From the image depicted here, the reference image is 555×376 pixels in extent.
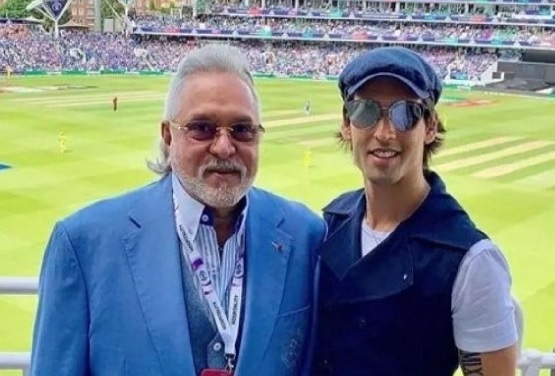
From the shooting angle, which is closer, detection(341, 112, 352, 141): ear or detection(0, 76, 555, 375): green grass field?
detection(341, 112, 352, 141): ear

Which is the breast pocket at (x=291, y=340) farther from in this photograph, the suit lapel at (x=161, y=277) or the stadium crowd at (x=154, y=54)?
the stadium crowd at (x=154, y=54)

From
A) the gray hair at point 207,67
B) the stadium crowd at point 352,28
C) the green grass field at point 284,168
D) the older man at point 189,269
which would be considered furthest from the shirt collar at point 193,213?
the stadium crowd at point 352,28

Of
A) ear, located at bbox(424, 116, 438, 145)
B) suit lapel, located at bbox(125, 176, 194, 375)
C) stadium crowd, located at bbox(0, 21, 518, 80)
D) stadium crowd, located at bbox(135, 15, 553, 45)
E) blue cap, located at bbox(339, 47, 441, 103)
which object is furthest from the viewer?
stadium crowd, located at bbox(135, 15, 553, 45)

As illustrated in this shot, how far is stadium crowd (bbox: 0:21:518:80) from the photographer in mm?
60062

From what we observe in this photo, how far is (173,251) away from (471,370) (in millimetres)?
Result: 1021

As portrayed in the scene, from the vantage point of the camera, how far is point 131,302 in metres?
2.39

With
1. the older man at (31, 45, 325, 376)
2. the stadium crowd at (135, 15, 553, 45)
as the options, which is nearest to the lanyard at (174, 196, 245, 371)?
the older man at (31, 45, 325, 376)

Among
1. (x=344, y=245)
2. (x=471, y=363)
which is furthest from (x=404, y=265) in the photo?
(x=471, y=363)

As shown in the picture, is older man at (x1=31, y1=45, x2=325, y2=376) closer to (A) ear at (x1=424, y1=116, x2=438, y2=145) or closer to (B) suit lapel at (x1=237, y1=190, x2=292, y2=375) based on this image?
(B) suit lapel at (x1=237, y1=190, x2=292, y2=375)

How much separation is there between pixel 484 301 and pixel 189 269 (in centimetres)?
92

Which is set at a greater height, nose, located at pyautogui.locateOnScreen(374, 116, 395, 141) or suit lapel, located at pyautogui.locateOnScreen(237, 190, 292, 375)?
nose, located at pyautogui.locateOnScreen(374, 116, 395, 141)

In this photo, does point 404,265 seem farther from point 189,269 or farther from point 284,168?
point 284,168

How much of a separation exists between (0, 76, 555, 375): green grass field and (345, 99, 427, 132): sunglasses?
7.35ft

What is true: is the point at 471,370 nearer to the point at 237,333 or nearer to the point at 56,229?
the point at 237,333
